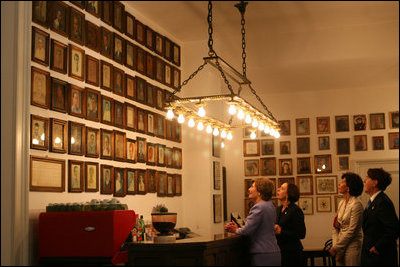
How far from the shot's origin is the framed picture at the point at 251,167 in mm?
12734

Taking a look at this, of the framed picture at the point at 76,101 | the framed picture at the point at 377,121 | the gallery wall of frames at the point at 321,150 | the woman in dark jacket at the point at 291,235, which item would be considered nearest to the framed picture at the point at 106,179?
the framed picture at the point at 76,101

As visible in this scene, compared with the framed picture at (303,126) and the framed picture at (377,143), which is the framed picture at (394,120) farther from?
the framed picture at (303,126)

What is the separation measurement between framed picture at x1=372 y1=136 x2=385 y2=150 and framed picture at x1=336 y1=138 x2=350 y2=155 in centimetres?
53

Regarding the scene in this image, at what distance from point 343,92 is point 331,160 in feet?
4.99

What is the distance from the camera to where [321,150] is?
12.2 m

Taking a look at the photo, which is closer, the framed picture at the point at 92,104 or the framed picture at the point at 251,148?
the framed picture at the point at 92,104

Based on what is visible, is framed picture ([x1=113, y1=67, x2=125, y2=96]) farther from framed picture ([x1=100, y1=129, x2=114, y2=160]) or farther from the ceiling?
the ceiling

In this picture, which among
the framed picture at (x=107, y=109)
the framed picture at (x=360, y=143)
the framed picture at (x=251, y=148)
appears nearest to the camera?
the framed picture at (x=107, y=109)

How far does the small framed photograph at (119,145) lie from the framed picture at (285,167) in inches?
229

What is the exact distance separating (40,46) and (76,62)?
0.69 meters

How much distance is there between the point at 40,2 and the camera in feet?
18.7

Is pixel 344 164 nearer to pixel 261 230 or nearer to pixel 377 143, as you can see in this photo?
pixel 377 143

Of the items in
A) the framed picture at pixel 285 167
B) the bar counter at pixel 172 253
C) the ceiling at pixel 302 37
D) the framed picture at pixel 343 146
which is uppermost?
the ceiling at pixel 302 37

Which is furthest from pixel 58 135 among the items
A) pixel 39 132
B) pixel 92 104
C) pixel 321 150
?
pixel 321 150
